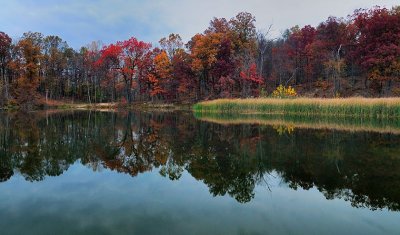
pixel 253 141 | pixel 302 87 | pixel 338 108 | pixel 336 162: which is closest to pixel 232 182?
pixel 336 162

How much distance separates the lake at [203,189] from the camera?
463 centimetres

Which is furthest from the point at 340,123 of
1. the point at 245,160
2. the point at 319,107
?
the point at 245,160

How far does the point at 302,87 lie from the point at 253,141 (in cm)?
4394

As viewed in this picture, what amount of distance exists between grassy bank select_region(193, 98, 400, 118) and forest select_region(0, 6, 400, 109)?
1519cm

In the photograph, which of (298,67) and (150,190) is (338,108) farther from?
(298,67)

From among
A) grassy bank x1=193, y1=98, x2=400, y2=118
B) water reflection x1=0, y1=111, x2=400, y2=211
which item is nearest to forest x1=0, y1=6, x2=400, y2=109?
grassy bank x1=193, y1=98, x2=400, y2=118

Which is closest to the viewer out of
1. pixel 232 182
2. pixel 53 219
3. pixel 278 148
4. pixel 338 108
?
pixel 53 219

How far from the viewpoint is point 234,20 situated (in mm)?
49969

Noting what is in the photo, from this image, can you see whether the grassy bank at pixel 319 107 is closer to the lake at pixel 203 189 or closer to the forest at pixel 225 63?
the lake at pixel 203 189

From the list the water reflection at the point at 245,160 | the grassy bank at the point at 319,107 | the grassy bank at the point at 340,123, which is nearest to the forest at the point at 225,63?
the grassy bank at the point at 319,107

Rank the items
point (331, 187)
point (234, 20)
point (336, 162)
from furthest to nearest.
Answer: point (234, 20) → point (336, 162) → point (331, 187)

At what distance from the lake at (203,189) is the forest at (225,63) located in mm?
33110

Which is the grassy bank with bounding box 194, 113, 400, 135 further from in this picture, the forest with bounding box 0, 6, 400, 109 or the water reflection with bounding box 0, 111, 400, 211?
the forest with bounding box 0, 6, 400, 109

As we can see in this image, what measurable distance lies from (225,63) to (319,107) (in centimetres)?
2394
